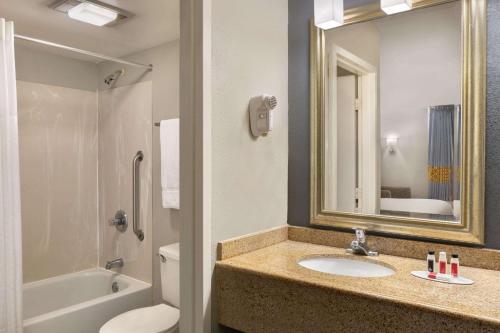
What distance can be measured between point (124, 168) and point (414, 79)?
91.3 inches

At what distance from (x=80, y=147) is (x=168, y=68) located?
43.9 inches

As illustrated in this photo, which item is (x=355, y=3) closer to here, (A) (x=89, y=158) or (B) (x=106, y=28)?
(B) (x=106, y=28)

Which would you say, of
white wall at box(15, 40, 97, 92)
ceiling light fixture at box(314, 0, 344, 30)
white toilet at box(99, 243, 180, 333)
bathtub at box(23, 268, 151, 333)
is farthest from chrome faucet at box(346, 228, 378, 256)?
white wall at box(15, 40, 97, 92)

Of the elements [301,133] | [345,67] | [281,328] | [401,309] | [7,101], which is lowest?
[281,328]

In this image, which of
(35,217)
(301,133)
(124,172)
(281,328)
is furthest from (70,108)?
(281,328)

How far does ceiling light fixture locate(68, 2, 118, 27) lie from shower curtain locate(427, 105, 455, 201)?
1891 mm

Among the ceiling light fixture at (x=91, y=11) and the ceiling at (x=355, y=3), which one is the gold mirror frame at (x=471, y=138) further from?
the ceiling light fixture at (x=91, y=11)

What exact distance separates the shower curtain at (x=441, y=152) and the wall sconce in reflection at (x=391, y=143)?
0.14 meters

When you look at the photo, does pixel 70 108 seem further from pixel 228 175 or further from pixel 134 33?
pixel 228 175

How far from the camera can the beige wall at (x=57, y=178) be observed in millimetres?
2740

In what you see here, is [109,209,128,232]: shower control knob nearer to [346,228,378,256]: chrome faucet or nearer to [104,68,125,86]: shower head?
[104,68,125,86]: shower head

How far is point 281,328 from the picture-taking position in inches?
46.5

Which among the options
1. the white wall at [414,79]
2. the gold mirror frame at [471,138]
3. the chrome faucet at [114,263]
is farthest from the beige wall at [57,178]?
the gold mirror frame at [471,138]

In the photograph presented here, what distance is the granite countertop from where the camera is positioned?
0.94 m
